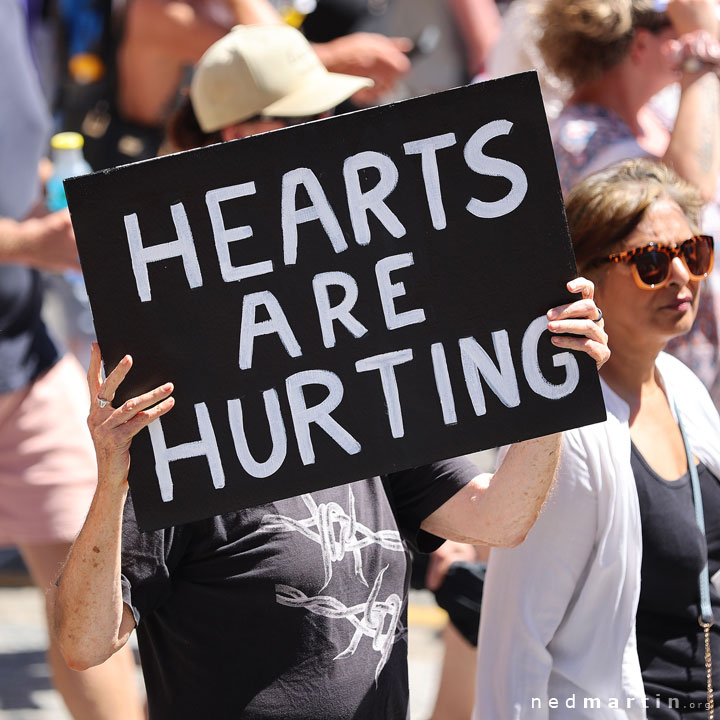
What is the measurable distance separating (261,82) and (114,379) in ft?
4.19

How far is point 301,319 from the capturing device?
1955 mm

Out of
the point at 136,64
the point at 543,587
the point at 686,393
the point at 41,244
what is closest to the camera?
the point at 543,587

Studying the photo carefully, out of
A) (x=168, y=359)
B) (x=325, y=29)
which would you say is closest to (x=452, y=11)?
(x=325, y=29)

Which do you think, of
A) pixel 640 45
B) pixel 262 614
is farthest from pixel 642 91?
pixel 262 614

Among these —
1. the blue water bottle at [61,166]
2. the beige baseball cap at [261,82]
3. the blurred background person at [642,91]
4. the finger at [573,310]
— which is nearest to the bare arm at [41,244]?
the beige baseball cap at [261,82]

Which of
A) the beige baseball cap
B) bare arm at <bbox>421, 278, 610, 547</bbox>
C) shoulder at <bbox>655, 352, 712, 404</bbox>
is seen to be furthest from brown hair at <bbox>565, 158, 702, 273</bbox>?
the beige baseball cap

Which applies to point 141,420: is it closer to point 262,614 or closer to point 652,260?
point 262,614

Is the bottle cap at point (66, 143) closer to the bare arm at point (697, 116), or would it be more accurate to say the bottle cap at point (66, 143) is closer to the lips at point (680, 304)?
the bare arm at point (697, 116)

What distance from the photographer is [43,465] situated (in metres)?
3.40

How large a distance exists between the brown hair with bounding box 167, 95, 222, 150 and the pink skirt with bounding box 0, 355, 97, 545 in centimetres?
79

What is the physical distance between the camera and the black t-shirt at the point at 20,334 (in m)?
3.38

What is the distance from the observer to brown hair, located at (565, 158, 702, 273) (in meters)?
2.56

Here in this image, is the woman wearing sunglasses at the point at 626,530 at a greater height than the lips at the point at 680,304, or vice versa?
the lips at the point at 680,304

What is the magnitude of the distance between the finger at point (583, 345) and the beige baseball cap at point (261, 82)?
1.18m
